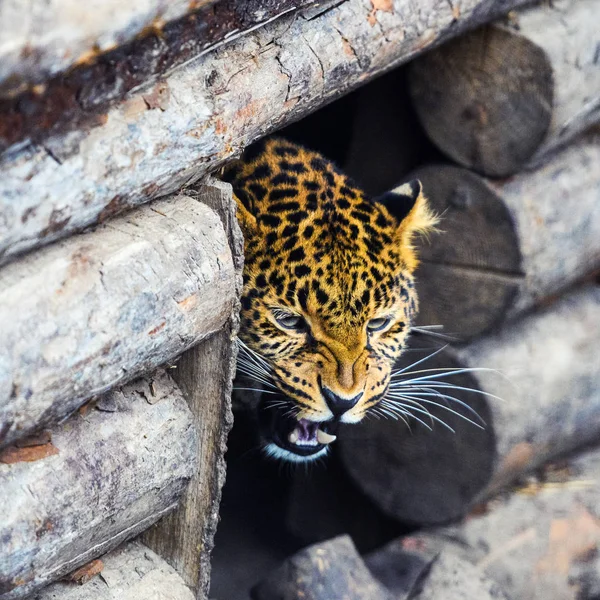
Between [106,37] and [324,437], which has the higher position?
[106,37]

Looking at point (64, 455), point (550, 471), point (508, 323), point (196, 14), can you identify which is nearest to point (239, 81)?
point (196, 14)

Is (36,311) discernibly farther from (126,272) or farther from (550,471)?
(550,471)

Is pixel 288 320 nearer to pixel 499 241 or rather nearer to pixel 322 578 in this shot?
pixel 322 578

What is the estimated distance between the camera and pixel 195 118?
2.44 meters

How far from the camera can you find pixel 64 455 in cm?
243

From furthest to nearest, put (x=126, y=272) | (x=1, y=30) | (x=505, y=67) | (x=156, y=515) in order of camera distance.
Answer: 1. (x=505, y=67)
2. (x=156, y=515)
3. (x=126, y=272)
4. (x=1, y=30)

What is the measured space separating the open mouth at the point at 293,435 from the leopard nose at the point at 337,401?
0.20m

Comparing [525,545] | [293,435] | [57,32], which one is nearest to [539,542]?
[525,545]

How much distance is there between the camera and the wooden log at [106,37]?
1.80 metres

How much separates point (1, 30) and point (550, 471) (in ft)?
11.1

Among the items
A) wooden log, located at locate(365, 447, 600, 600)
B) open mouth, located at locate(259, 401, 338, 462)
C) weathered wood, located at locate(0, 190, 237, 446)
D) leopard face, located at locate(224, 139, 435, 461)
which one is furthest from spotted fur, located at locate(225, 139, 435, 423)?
wooden log, located at locate(365, 447, 600, 600)

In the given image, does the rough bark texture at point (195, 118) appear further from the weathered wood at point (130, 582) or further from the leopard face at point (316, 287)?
the weathered wood at point (130, 582)

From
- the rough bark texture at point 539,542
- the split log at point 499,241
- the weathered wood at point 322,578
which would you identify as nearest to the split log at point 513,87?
the split log at point 499,241

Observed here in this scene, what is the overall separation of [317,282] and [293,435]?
0.57 m
